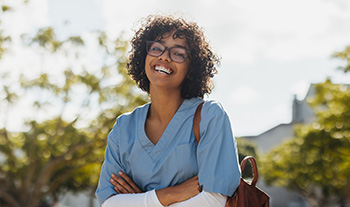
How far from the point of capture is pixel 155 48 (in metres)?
2.71

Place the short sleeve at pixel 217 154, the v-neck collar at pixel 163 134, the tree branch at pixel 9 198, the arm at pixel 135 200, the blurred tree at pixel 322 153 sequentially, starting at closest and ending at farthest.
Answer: the short sleeve at pixel 217 154, the arm at pixel 135 200, the v-neck collar at pixel 163 134, the blurred tree at pixel 322 153, the tree branch at pixel 9 198

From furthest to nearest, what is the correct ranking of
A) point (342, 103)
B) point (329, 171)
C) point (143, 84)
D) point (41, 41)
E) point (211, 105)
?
point (329, 171) → point (41, 41) → point (342, 103) → point (143, 84) → point (211, 105)

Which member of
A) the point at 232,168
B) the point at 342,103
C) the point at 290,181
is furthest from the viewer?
the point at 290,181

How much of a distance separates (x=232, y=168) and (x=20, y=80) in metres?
17.2

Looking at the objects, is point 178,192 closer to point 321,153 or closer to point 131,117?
point 131,117

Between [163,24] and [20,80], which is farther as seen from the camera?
[20,80]

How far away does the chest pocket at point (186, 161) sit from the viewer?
8.14 ft

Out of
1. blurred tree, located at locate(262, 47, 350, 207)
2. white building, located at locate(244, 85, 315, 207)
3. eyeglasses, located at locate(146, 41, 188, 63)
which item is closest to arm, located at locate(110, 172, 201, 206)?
eyeglasses, located at locate(146, 41, 188, 63)

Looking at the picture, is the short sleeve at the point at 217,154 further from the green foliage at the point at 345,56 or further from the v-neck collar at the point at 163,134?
the green foliage at the point at 345,56

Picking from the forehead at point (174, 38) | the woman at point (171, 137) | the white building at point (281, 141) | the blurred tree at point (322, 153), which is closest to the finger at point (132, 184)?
the woman at point (171, 137)

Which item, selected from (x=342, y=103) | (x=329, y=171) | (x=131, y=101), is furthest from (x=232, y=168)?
(x=329, y=171)

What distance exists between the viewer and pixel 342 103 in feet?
48.0

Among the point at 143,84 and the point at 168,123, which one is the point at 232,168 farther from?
the point at 143,84

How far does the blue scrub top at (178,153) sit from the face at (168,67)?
14 centimetres
